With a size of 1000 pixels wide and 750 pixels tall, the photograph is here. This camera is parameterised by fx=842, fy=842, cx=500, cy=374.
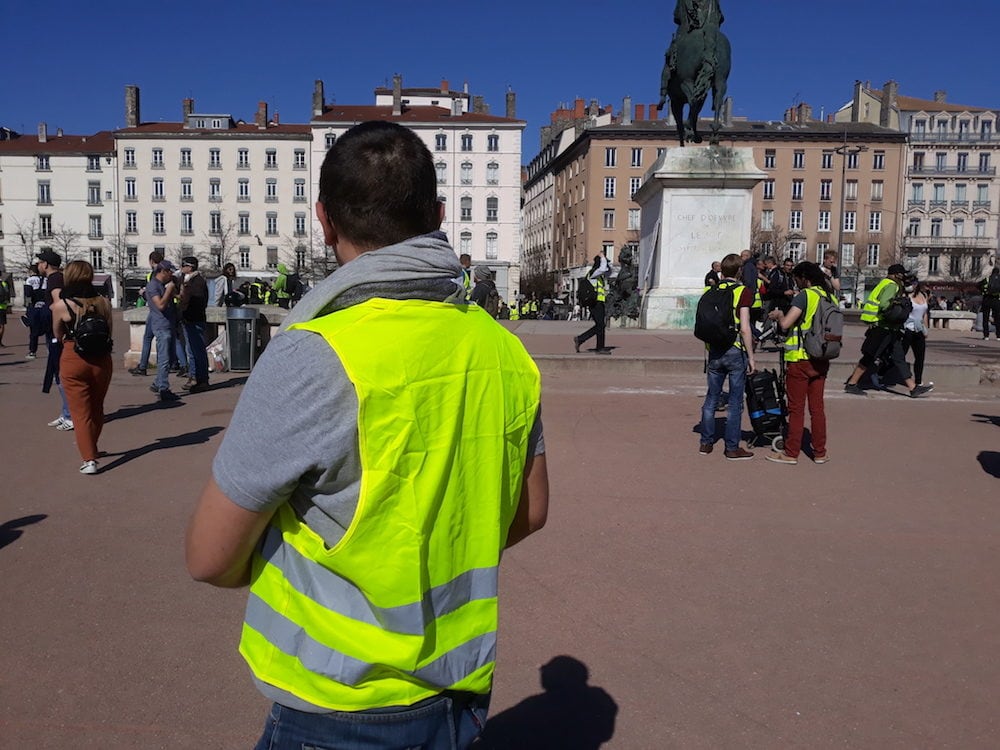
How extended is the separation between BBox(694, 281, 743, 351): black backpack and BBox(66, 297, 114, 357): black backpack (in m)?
5.36

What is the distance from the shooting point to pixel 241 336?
14.4m

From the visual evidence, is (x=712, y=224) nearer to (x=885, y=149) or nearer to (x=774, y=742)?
(x=774, y=742)

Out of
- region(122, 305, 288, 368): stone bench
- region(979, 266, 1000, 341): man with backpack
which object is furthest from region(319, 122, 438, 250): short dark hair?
region(979, 266, 1000, 341): man with backpack

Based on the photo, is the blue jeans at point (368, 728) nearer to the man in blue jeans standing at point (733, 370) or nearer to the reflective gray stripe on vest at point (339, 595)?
the reflective gray stripe on vest at point (339, 595)

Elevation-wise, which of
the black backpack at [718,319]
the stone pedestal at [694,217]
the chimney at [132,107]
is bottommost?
the black backpack at [718,319]

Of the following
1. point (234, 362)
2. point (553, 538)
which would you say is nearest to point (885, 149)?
point (234, 362)

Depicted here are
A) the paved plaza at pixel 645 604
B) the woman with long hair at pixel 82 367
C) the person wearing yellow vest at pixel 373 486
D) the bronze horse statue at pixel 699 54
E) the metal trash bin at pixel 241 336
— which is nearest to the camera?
the person wearing yellow vest at pixel 373 486

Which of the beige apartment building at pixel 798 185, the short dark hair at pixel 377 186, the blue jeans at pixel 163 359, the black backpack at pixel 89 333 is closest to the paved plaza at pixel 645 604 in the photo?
the short dark hair at pixel 377 186

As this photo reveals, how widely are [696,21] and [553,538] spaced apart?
1726 cm

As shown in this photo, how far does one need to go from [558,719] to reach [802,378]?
5489 millimetres

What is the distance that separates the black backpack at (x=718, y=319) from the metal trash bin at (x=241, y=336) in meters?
8.51

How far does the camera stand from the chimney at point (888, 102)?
84.2 meters

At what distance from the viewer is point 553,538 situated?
5652 millimetres

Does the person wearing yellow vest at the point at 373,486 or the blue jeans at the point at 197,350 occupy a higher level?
the person wearing yellow vest at the point at 373,486
